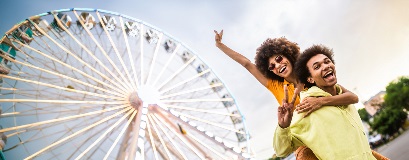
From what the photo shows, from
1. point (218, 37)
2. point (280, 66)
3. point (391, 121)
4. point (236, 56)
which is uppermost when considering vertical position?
point (391, 121)

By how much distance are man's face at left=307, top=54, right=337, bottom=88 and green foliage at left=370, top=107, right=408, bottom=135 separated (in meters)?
48.0

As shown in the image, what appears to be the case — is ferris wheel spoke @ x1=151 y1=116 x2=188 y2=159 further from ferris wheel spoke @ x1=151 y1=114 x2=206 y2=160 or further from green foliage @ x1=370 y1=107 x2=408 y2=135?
green foliage @ x1=370 y1=107 x2=408 y2=135

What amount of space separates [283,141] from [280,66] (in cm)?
110

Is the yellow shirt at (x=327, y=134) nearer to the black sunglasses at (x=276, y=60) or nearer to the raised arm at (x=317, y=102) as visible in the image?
the raised arm at (x=317, y=102)

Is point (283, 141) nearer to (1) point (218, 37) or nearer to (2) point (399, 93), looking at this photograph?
(1) point (218, 37)

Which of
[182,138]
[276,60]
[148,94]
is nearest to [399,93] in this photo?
[182,138]

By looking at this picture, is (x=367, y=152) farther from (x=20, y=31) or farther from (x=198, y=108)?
(x=20, y=31)

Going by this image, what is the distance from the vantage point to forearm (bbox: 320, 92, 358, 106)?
202 centimetres

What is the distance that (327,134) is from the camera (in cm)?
186

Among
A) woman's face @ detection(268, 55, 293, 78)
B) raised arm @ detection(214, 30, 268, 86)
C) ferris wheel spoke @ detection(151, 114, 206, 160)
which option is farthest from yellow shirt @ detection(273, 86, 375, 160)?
ferris wheel spoke @ detection(151, 114, 206, 160)

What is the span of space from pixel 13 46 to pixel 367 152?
47.5ft

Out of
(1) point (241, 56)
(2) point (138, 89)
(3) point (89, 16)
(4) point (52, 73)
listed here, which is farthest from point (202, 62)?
(1) point (241, 56)

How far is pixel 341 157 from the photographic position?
1772 millimetres

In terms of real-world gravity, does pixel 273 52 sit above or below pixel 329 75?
above
